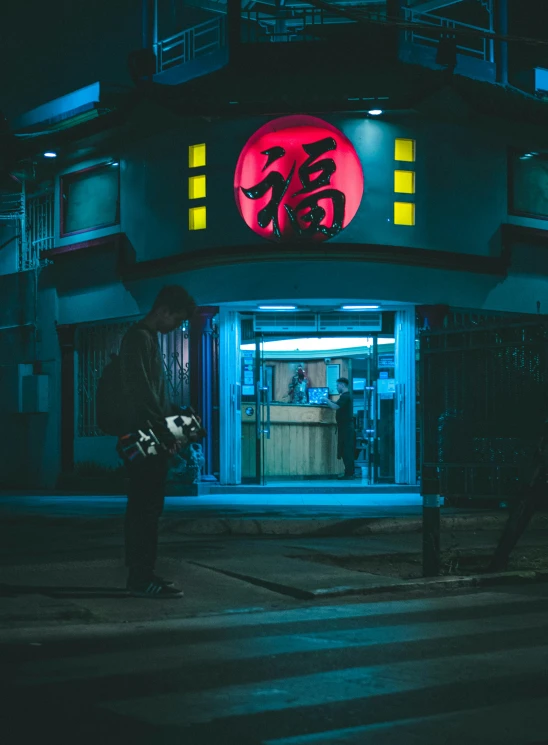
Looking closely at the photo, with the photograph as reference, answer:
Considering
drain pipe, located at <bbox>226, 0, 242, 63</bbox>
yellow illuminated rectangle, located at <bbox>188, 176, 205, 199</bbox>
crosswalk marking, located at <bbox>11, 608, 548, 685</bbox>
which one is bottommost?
crosswalk marking, located at <bbox>11, 608, 548, 685</bbox>

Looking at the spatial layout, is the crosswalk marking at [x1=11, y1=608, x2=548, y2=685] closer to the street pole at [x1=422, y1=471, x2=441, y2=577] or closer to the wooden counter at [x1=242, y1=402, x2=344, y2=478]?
the street pole at [x1=422, y1=471, x2=441, y2=577]

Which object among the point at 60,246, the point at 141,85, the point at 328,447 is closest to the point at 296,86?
the point at 141,85

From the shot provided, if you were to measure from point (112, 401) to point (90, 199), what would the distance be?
1422 cm

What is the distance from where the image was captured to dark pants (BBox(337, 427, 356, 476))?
21.9 meters

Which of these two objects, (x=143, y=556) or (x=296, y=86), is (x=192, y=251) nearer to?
(x=296, y=86)

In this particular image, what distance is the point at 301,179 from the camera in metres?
18.5

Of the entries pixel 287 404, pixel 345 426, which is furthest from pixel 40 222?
pixel 345 426

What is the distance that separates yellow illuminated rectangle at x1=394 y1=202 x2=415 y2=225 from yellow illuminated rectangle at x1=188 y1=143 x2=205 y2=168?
3.41 m

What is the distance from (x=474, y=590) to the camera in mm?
9258

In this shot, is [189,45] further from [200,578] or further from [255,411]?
[200,578]

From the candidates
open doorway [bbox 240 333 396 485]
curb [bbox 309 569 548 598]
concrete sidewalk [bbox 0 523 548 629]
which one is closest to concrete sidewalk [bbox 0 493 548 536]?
concrete sidewalk [bbox 0 523 548 629]

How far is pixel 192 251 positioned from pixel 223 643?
13.0 metres

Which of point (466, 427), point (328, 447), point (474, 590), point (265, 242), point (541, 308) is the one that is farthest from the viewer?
point (328, 447)

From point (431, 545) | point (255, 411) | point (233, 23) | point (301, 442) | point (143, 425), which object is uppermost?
point (233, 23)
